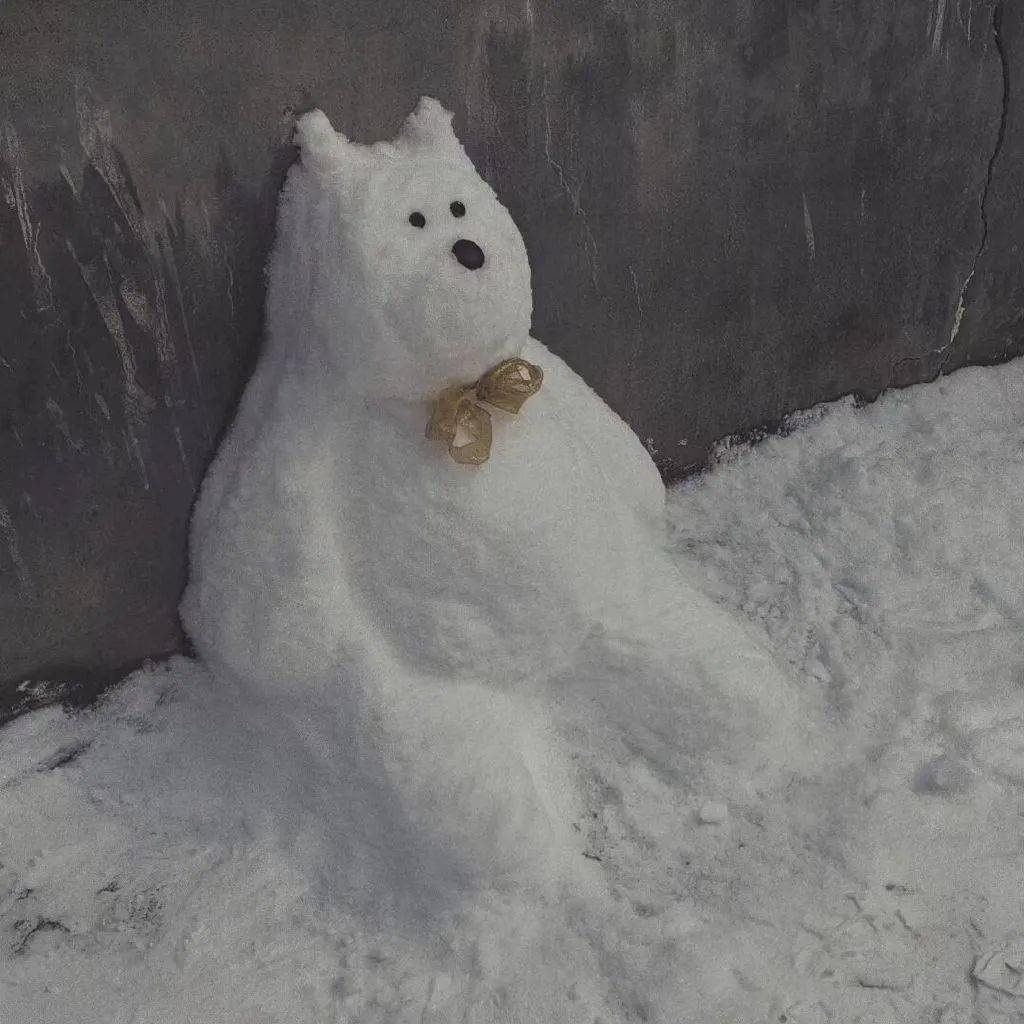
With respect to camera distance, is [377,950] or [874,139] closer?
[377,950]

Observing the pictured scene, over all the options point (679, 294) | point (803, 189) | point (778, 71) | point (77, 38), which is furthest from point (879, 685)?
point (77, 38)

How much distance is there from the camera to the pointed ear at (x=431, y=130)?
1.59 m

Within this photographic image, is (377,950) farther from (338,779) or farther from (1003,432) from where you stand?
(1003,432)

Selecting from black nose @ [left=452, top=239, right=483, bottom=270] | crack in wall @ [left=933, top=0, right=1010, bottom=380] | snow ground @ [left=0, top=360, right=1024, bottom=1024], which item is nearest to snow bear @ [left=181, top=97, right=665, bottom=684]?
black nose @ [left=452, top=239, right=483, bottom=270]

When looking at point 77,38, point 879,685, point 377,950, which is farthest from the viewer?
point 879,685

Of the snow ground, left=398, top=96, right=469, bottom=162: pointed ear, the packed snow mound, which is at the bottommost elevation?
the snow ground

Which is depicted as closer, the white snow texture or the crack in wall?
the white snow texture

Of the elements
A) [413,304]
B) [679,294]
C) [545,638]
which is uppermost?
[413,304]

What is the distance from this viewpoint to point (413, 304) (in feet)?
4.80

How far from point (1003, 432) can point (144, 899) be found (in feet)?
5.84

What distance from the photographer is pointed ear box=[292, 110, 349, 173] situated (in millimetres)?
1515

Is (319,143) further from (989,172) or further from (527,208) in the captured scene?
(989,172)

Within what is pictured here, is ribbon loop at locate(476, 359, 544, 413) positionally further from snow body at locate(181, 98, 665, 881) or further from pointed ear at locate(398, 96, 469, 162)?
pointed ear at locate(398, 96, 469, 162)

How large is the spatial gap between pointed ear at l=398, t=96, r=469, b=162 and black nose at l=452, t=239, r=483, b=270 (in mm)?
187
